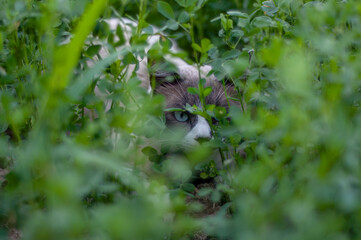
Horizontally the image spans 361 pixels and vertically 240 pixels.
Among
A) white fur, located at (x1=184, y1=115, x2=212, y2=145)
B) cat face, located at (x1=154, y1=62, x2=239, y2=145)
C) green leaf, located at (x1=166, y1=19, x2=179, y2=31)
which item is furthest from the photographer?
cat face, located at (x1=154, y1=62, x2=239, y2=145)

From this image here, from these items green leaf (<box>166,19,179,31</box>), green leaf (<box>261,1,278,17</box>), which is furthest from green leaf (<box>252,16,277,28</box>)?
green leaf (<box>166,19,179,31</box>)

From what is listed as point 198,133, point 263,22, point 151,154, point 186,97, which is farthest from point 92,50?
point 186,97

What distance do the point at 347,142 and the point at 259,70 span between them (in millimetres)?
638

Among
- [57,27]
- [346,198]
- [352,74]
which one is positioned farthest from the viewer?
[57,27]

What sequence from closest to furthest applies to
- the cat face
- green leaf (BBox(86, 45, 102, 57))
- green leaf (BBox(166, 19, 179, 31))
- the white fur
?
green leaf (BBox(86, 45, 102, 57)), green leaf (BBox(166, 19, 179, 31)), the white fur, the cat face

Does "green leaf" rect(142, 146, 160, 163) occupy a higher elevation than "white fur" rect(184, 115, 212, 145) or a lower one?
higher

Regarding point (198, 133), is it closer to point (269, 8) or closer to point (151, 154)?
point (151, 154)

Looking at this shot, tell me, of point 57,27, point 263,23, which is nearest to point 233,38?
point 263,23

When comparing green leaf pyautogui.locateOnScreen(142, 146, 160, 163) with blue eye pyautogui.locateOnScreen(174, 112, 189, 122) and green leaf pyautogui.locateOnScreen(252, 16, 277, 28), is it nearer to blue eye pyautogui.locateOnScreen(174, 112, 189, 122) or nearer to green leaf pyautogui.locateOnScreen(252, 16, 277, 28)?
green leaf pyautogui.locateOnScreen(252, 16, 277, 28)

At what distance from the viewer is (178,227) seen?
722 mm

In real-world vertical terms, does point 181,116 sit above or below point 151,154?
below

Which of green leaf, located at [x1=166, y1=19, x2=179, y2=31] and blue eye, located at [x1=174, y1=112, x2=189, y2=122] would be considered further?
blue eye, located at [x1=174, y1=112, x2=189, y2=122]

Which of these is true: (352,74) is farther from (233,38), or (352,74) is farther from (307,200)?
(233,38)

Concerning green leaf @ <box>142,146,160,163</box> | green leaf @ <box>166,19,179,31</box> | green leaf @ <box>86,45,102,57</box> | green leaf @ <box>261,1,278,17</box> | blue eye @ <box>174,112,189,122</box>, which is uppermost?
green leaf @ <box>86,45,102,57</box>
